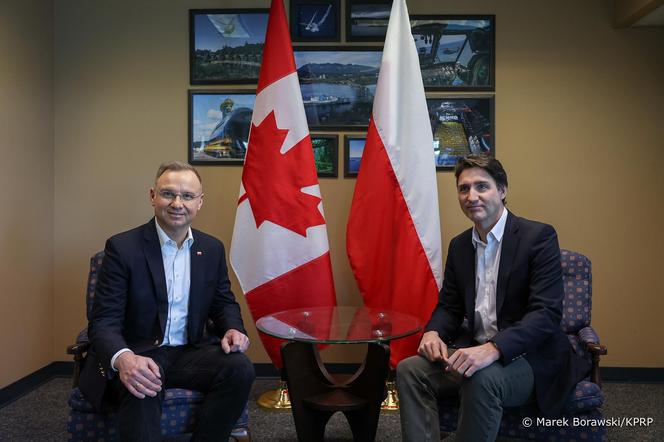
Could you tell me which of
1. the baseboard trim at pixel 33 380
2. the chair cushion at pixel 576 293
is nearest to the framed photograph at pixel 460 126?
the chair cushion at pixel 576 293

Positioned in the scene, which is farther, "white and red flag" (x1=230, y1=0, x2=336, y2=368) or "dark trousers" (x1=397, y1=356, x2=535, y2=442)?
"white and red flag" (x1=230, y1=0, x2=336, y2=368)

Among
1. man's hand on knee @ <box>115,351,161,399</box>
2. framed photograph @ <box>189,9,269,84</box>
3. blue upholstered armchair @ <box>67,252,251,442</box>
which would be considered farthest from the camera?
framed photograph @ <box>189,9,269,84</box>

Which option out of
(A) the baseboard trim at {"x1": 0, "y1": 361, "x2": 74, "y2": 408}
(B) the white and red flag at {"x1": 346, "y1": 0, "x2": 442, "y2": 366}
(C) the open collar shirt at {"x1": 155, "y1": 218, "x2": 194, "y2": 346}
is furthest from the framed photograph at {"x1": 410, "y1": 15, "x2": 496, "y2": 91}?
(A) the baseboard trim at {"x1": 0, "y1": 361, "x2": 74, "y2": 408}

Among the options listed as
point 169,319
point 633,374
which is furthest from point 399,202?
point 633,374

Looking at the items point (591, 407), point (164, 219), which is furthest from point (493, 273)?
point (164, 219)

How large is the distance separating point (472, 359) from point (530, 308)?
0.35 metres

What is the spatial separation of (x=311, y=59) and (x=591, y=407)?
2550 mm

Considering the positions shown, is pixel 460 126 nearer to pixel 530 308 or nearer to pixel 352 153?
pixel 352 153

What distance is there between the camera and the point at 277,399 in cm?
330

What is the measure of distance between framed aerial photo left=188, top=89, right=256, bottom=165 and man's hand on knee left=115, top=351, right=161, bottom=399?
6.20 feet

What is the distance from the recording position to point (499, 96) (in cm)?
373

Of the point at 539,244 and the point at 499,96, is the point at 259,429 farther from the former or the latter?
the point at 499,96

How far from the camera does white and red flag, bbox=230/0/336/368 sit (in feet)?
10.5

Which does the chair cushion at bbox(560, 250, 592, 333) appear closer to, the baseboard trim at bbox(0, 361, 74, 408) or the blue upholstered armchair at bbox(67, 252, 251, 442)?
the blue upholstered armchair at bbox(67, 252, 251, 442)
